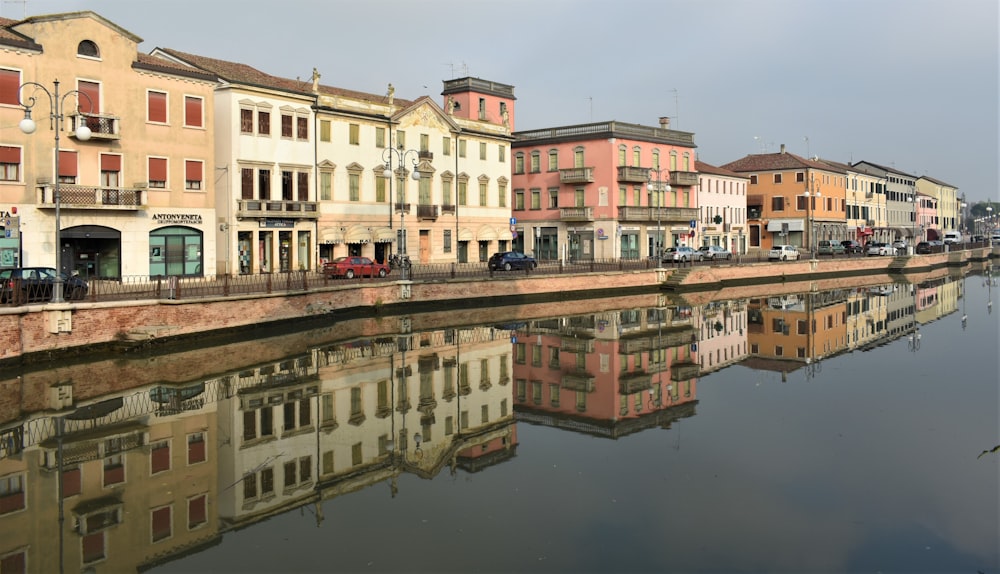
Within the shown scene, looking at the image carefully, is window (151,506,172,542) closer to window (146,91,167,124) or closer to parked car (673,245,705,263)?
window (146,91,167,124)

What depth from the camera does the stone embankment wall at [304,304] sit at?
86.9 ft

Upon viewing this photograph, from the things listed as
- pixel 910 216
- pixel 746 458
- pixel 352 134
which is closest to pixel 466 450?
pixel 746 458

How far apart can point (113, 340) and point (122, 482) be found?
46.4 ft

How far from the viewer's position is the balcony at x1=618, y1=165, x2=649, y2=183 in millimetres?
67938

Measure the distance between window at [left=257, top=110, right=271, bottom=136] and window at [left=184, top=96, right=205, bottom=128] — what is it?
440cm

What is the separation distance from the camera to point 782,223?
3701 inches

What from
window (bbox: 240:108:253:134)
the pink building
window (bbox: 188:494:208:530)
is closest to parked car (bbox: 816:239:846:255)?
the pink building

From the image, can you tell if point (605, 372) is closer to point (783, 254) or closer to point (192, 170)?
point (192, 170)

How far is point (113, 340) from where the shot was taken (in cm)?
2853

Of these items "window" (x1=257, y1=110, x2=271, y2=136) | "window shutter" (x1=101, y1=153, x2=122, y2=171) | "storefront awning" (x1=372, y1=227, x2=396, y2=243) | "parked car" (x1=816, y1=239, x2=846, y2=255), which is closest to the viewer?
"window shutter" (x1=101, y1=153, x2=122, y2=171)

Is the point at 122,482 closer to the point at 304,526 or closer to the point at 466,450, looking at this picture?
the point at 304,526

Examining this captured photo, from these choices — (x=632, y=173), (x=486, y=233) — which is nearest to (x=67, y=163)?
(x=486, y=233)

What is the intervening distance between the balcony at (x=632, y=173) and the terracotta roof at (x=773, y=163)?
31930mm

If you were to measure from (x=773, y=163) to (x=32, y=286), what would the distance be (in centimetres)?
8441
